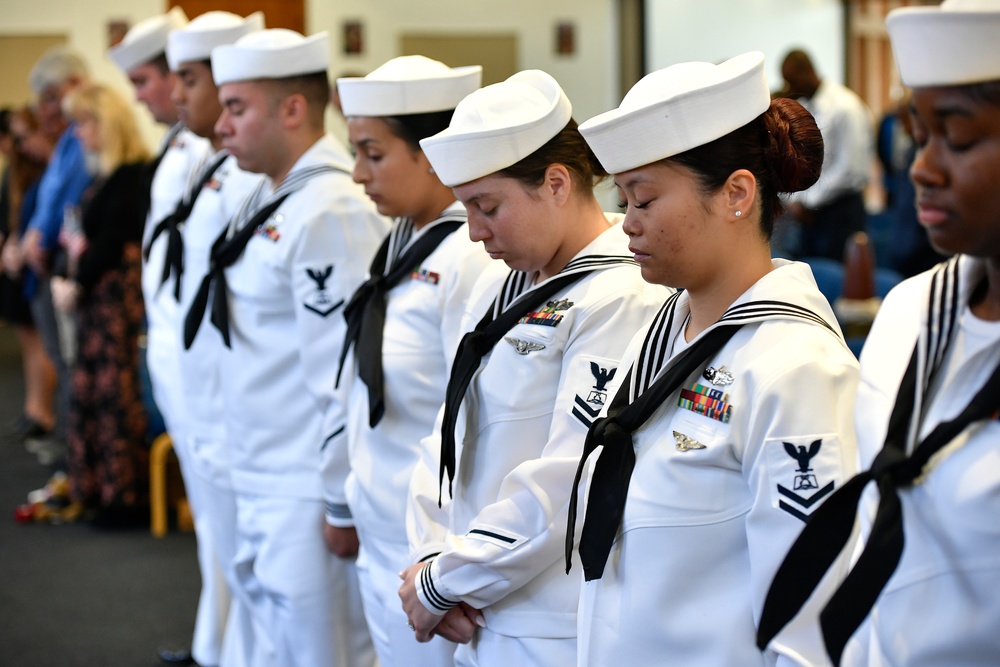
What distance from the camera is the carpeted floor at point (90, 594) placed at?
12.7 feet

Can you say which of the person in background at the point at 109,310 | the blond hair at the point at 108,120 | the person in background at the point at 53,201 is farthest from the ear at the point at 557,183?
the person in background at the point at 53,201

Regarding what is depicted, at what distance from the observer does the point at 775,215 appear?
5.16ft

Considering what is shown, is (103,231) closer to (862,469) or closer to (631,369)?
(631,369)

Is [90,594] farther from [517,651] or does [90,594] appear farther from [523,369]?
[523,369]

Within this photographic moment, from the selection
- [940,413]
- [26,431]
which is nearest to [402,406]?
[940,413]

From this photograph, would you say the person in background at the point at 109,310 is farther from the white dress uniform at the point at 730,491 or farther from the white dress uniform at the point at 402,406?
the white dress uniform at the point at 730,491

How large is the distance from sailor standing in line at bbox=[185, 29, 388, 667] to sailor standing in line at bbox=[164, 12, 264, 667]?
0.90 feet

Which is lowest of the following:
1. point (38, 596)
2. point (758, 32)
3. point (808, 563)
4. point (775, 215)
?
point (38, 596)

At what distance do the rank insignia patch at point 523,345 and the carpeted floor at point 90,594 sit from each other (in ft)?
7.95

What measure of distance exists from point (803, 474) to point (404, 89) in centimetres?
133

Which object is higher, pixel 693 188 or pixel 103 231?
pixel 693 188

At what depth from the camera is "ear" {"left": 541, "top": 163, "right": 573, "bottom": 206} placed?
1.88 metres

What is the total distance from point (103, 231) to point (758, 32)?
285 inches

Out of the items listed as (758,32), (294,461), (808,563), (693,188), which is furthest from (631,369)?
(758,32)
